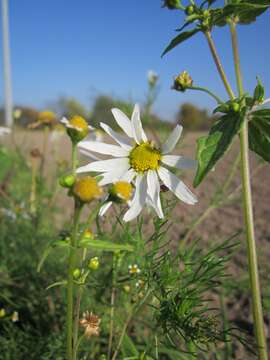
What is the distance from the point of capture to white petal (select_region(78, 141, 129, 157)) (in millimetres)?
643

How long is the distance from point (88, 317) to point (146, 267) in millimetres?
131

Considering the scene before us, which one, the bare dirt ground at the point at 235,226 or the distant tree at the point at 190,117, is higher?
the distant tree at the point at 190,117

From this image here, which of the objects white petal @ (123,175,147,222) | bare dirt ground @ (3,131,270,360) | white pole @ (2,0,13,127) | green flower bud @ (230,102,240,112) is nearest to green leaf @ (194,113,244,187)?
green flower bud @ (230,102,240,112)

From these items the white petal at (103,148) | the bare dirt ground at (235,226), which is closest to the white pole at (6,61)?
the bare dirt ground at (235,226)

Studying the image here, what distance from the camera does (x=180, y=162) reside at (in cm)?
62

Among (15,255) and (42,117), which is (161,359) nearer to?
(15,255)

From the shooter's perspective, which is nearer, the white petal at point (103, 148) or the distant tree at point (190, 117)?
the white petal at point (103, 148)

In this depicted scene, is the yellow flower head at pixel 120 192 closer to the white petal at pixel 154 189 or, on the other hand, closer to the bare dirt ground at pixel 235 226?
the white petal at pixel 154 189

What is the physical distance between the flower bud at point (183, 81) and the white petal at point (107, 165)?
0.15 m

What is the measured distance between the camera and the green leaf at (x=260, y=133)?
22.6 inches

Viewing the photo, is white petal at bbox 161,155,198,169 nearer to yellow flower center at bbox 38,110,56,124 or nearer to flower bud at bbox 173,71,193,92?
flower bud at bbox 173,71,193,92

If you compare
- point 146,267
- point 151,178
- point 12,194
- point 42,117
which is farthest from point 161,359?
point 12,194

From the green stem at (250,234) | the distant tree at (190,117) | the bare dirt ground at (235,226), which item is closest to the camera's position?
the green stem at (250,234)

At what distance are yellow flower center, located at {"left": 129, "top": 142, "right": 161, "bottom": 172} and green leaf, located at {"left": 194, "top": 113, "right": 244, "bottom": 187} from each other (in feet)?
0.39
